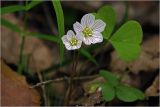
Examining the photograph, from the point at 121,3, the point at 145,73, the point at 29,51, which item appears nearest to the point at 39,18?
the point at 29,51

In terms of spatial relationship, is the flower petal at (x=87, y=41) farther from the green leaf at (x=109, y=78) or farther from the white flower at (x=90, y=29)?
the green leaf at (x=109, y=78)

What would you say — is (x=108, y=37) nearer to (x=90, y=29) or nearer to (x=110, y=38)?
(x=110, y=38)

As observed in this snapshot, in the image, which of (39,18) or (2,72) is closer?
(2,72)

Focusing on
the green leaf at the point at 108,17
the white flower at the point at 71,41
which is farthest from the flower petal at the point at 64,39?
the green leaf at the point at 108,17

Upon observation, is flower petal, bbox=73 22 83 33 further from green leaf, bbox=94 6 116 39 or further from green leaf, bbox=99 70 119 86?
green leaf, bbox=99 70 119 86

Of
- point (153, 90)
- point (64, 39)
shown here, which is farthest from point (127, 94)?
point (64, 39)

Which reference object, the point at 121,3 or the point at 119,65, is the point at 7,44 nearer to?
the point at 119,65
